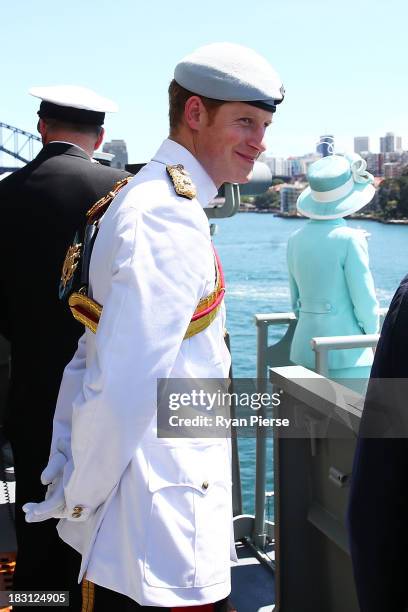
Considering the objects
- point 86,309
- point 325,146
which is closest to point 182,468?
point 86,309

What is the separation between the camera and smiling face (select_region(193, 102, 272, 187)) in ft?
5.11

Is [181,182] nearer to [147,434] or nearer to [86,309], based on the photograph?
[86,309]

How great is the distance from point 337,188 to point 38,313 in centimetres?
291

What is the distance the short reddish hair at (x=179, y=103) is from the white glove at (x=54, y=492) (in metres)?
0.67

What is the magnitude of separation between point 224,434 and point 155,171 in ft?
1.67

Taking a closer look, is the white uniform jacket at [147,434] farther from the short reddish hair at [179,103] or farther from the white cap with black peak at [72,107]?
the white cap with black peak at [72,107]

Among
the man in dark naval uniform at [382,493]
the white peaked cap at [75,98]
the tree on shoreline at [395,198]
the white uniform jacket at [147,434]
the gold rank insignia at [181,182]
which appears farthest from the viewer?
the tree on shoreline at [395,198]

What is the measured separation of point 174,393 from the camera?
1426 millimetres

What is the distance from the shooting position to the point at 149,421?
1.36 metres

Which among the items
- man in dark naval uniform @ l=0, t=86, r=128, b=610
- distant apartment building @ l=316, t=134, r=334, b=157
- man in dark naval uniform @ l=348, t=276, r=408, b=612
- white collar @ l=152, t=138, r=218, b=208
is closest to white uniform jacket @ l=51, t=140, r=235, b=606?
white collar @ l=152, t=138, r=218, b=208

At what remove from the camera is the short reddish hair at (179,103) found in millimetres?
1548

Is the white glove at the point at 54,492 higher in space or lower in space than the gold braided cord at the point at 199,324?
lower

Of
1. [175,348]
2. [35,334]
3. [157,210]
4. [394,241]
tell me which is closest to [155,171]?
[157,210]

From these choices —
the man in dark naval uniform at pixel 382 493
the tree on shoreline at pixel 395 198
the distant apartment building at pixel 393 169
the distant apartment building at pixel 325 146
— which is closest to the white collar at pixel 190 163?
the man in dark naval uniform at pixel 382 493
